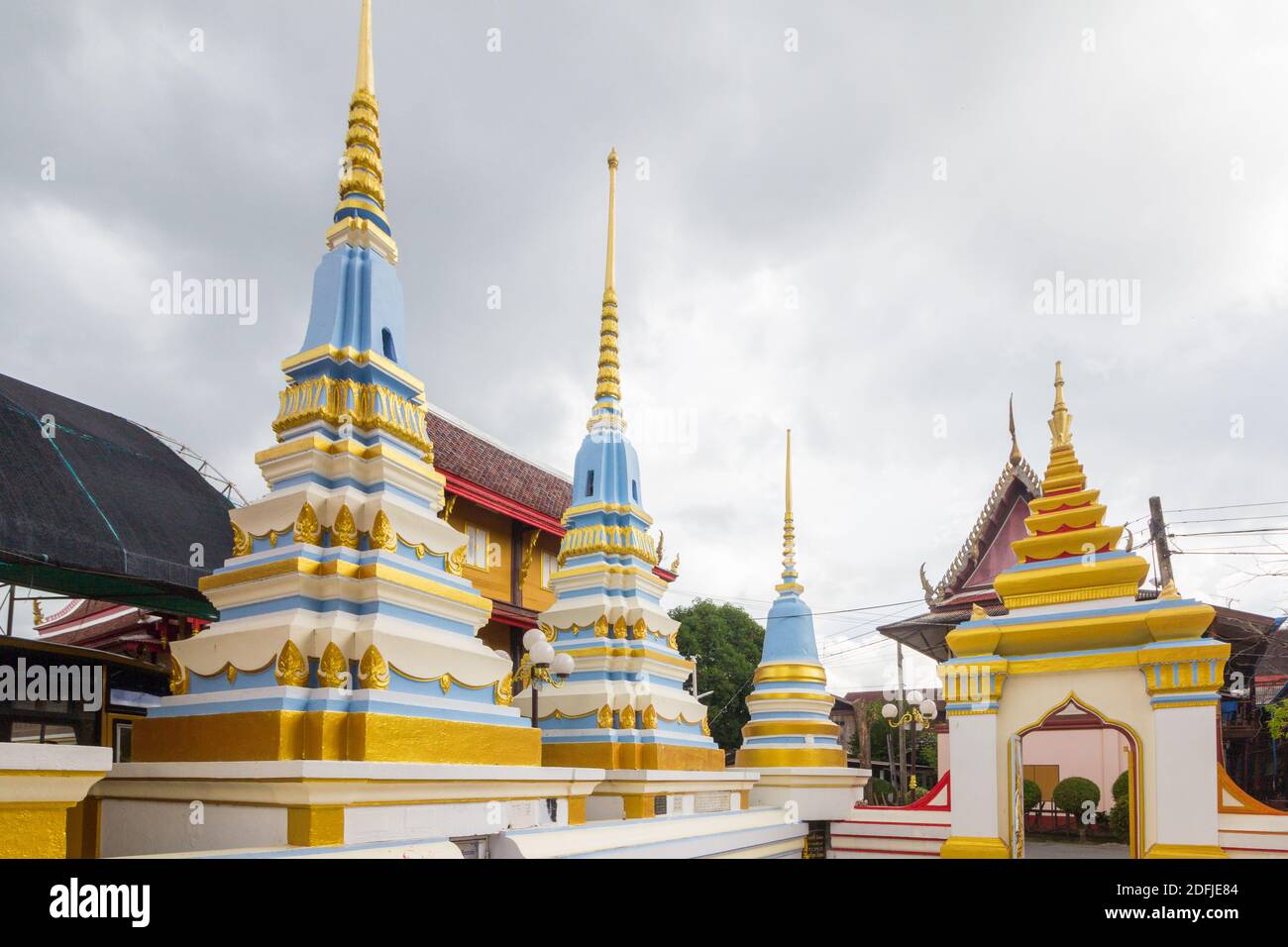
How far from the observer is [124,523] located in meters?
13.2

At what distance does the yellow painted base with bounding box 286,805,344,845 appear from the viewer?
336 inches

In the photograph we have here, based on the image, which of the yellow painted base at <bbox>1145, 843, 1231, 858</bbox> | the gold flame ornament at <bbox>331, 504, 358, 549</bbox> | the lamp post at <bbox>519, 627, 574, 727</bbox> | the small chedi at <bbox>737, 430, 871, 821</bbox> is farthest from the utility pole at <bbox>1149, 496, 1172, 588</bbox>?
the gold flame ornament at <bbox>331, 504, 358, 549</bbox>

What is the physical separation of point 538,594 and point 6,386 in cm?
1356

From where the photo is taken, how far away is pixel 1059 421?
A: 46.9ft

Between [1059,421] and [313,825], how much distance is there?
11.6 metres

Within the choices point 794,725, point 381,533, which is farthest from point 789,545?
point 381,533

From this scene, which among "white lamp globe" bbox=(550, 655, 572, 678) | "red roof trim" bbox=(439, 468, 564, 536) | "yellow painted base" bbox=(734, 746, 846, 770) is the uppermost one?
"red roof trim" bbox=(439, 468, 564, 536)

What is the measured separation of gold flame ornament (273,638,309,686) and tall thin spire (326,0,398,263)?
Answer: 17.6ft

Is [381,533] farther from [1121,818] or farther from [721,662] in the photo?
[721,662]

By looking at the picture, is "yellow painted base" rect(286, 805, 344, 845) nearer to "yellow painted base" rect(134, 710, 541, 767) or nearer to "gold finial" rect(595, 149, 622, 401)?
"yellow painted base" rect(134, 710, 541, 767)

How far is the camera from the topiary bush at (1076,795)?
24.1 meters


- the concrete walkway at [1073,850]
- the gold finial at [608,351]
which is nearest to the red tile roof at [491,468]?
the gold finial at [608,351]

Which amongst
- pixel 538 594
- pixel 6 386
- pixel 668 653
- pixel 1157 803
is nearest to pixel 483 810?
pixel 668 653

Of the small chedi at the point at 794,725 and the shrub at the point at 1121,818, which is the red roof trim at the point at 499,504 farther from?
the shrub at the point at 1121,818
